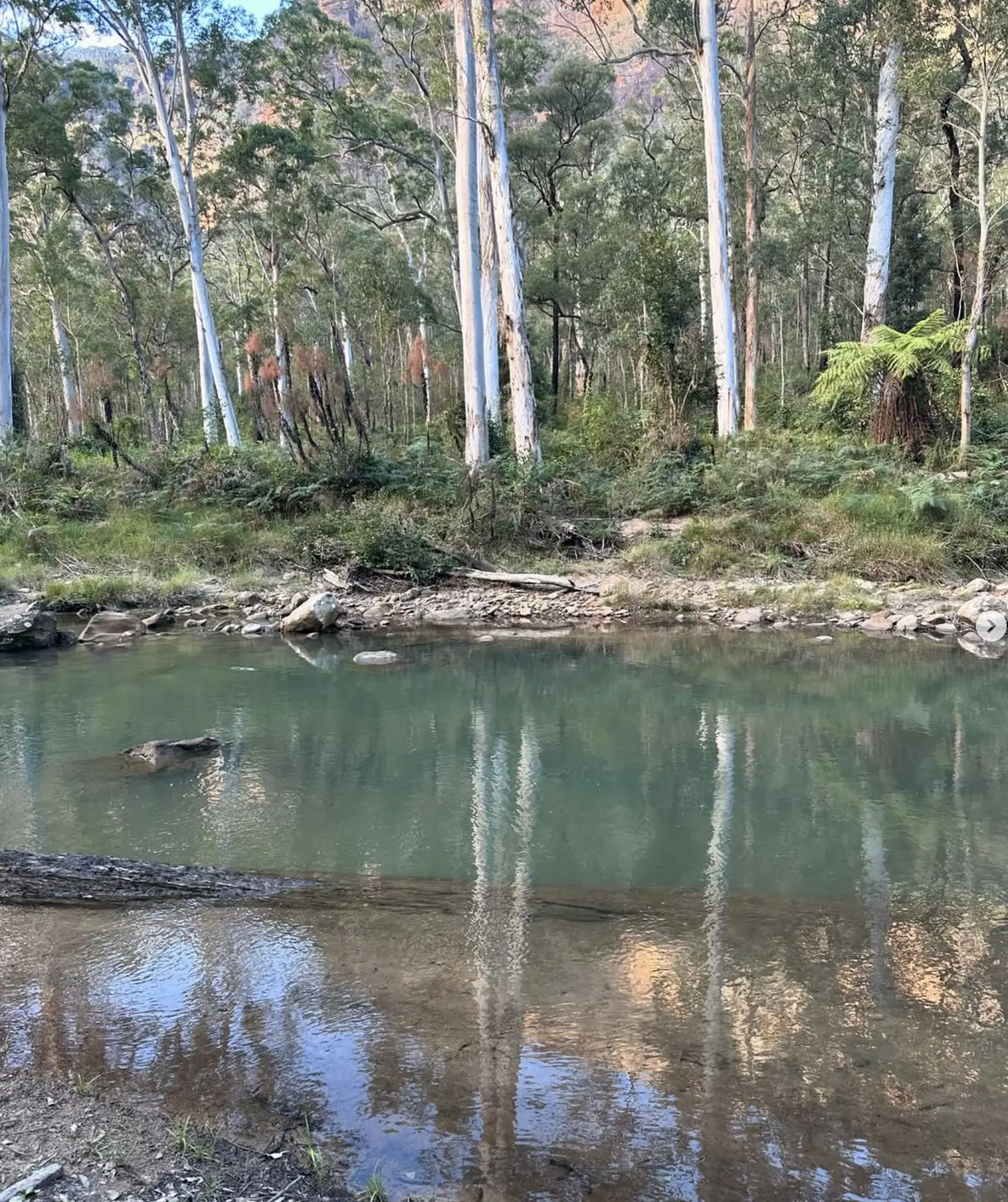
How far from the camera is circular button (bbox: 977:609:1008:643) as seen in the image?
11312 millimetres

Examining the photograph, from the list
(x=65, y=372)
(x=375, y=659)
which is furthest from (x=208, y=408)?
(x=375, y=659)

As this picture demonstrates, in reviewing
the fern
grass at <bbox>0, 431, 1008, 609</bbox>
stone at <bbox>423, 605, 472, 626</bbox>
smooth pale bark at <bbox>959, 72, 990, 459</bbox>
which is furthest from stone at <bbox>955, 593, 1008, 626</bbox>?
stone at <bbox>423, 605, 472, 626</bbox>

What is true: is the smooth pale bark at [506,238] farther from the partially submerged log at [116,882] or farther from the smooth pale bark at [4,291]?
the partially submerged log at [116,882]

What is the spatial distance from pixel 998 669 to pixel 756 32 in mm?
18895

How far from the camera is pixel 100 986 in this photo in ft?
12.3

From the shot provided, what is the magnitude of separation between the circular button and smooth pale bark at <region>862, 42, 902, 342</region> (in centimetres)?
925

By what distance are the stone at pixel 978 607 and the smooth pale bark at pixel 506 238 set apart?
8.22 meters

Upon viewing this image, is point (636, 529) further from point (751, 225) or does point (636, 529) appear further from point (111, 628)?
point (751, 225)

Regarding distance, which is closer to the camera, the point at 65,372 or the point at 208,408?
the point at 208,408

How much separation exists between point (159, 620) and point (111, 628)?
68 centimetres

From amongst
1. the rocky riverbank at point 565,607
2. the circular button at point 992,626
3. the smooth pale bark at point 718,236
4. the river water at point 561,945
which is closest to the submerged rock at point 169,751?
the river water at point 561,945

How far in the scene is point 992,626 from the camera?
448 inches

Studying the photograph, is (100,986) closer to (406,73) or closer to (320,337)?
(406,73)

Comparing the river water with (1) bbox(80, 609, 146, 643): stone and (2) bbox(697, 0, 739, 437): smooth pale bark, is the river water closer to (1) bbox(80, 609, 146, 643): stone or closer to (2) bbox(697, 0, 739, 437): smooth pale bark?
(1) bbox(80, 609, 146, 643): stone
